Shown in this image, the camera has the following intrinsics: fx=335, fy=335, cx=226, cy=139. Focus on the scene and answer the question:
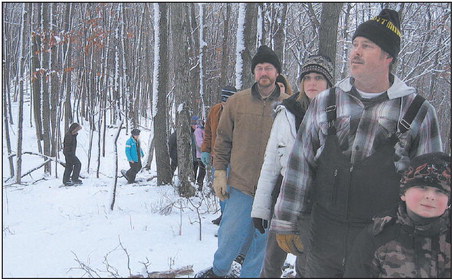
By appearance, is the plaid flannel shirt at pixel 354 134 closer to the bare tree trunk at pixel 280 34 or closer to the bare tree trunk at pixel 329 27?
the bare tree trunk at pixel 329 27

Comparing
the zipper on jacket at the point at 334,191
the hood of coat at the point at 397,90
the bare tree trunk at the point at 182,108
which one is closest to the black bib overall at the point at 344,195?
the zipper on jacket at the point at 334,191

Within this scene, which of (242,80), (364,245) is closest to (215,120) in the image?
(242,80)

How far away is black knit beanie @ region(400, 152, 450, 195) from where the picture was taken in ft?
3.99

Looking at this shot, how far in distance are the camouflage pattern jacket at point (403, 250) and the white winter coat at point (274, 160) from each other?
899 mm

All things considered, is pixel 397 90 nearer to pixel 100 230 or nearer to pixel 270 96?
pixel 270 96

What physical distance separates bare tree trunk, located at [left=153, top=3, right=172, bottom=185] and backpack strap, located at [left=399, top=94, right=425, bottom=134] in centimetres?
742

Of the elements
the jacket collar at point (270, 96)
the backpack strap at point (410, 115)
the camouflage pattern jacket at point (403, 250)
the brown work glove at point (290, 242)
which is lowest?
the brown work glove at point (290, 242)

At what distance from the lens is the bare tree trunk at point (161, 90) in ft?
27.2

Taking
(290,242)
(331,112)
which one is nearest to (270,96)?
(331,112)

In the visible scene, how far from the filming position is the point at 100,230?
473cm

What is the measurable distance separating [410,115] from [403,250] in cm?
61

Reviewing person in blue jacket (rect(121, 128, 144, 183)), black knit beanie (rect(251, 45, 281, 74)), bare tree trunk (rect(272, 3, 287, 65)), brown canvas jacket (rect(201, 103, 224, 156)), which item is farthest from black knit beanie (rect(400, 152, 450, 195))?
person in blue jacket (rect(121, 128, 144, 183))

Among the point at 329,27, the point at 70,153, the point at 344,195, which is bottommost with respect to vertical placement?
the point at 70,153

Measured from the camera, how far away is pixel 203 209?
6090 millimetres
